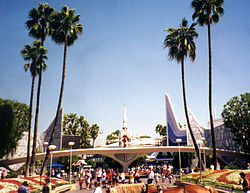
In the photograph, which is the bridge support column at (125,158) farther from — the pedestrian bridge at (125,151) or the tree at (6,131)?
the tree at (6,131)

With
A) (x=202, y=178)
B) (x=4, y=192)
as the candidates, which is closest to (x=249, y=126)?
(x=202, y=178)

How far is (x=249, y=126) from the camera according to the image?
41906mm

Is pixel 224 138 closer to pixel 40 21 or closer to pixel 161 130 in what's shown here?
pixel 161 130

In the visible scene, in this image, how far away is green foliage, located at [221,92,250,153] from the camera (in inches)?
1678

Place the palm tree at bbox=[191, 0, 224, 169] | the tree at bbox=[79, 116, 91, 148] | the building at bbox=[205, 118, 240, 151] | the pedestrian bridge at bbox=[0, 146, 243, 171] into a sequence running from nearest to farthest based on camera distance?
the palm tree at bbox=[191, 0, 224, 169] → the pedestrian bridge at bbox=[0, 146, 243, 171] → the building at bbox=[205, 118, 240, 151] → the tree at bbox=[79, 116, 91, 148]

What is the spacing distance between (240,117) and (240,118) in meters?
0.22

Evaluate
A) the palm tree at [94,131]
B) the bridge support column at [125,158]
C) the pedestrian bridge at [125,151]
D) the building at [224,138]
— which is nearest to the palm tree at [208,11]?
the pedestrian bridge at [125,151]

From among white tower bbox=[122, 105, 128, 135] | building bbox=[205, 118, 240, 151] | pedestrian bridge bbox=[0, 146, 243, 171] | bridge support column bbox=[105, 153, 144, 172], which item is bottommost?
bridge support column bbox=[105, 153, 144, 172]

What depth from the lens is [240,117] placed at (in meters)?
43.6

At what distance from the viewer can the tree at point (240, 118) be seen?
42.6 meters

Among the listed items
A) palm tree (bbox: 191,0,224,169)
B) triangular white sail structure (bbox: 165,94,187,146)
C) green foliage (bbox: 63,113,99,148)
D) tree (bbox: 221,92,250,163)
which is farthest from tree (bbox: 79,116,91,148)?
palm tree (bbox: 191,0,224,169)

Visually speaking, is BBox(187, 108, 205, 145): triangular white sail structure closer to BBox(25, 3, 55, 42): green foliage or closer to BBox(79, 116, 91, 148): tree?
BBox(79, 116, 91, 148): tree

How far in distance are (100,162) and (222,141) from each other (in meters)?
46.8

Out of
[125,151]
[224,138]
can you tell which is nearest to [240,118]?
[224,138]
